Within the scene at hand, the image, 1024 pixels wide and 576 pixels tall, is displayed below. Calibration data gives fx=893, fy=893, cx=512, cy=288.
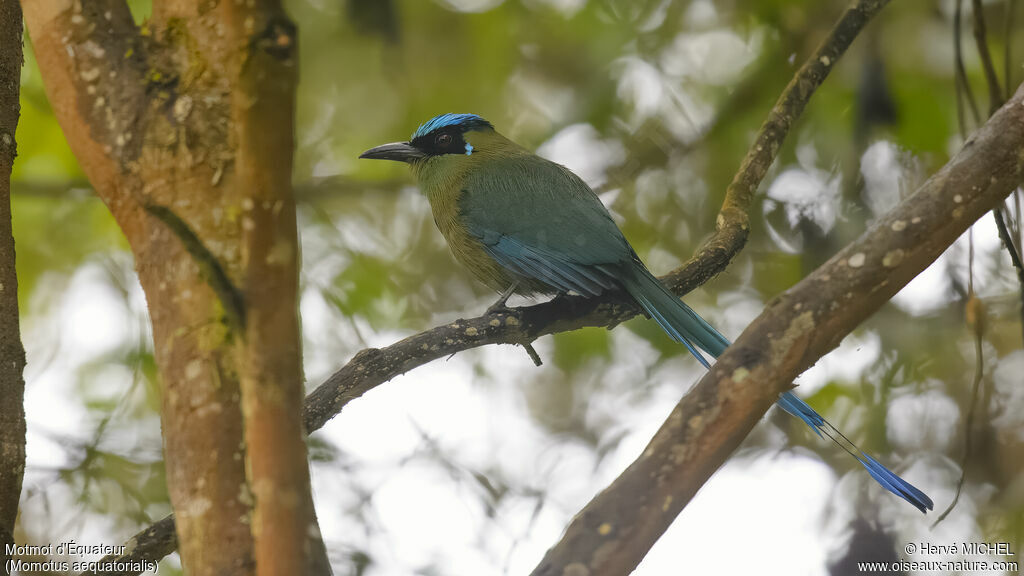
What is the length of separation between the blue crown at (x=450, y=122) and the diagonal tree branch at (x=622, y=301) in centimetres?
116

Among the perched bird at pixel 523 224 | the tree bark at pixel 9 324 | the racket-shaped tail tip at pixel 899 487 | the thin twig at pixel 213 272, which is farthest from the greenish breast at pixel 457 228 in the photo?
the thin twig at pixel 213 272

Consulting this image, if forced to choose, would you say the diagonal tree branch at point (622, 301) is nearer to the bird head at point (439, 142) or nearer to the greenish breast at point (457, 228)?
the greenish breast at point (457, 228)

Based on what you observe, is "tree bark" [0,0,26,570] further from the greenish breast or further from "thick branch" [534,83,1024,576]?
the greenish breast

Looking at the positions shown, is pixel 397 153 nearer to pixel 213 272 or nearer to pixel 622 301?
pixel 622 301

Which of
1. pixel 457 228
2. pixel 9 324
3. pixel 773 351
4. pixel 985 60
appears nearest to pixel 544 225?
pixel 457 228

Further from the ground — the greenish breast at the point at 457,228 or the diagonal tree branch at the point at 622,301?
the greenish breast at the point at 457,228

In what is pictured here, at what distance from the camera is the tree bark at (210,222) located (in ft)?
4.04

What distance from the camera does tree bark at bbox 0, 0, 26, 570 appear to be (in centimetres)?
211

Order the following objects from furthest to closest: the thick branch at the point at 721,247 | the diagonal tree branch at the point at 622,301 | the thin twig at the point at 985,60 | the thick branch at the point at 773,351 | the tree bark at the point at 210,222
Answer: the thin twig at the point at 985,60
the thick branch at the point at 721,247
the diagonal tree branch at the point at 622,301
the thick branch at the point at 773,351
the tree bark at the point at 210,222

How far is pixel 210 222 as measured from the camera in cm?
143

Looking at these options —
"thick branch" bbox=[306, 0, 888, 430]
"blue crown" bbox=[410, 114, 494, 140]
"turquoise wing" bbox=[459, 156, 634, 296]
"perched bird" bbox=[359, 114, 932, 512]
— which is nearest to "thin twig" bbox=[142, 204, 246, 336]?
"thick branch" bbox=[306, 0, 888, 430]

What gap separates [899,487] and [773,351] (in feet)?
3.30

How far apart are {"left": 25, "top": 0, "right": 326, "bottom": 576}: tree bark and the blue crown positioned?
269cm

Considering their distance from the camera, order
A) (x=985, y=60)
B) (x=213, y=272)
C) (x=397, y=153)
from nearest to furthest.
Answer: (x=213, y=272) < (x=985, y=60) < (x=397, y=153)
